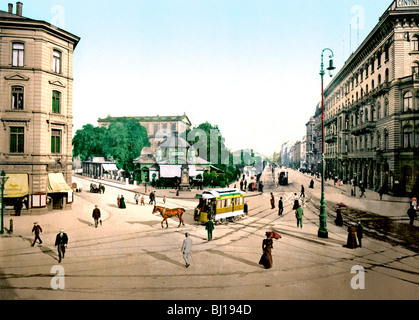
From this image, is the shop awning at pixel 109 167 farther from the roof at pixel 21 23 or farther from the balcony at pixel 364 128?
the balcony at pixel 364 128

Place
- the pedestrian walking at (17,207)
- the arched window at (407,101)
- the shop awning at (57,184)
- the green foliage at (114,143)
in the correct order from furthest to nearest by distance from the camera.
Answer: the green foliage at (114,143), the arched window at (407,101), the shop awning at (57,184), the pedestrian walking at (17,207)

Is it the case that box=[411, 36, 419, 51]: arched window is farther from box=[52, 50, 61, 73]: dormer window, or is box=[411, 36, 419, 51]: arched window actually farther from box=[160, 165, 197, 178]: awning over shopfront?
box=[52, 50, 61, 73]: dormer window

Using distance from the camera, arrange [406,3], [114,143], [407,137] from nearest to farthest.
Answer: [406,3] < [407,137] < [114,143]

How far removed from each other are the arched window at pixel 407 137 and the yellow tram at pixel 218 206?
2486cm

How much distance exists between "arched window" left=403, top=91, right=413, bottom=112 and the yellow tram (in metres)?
26.6

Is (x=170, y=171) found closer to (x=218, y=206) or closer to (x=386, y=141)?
(x=218, y=206)

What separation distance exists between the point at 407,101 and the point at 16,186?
42320mm

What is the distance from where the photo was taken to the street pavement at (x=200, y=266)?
10055 mm

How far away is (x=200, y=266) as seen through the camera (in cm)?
→ 1268

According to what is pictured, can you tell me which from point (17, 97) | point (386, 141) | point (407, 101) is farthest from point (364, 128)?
point (17, 97)

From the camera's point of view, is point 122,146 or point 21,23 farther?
point 122,146

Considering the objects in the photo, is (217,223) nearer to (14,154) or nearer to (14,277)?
(14,277)

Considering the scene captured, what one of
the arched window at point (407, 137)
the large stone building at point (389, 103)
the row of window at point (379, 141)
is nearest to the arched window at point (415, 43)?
the large stone building at point (389, 103)

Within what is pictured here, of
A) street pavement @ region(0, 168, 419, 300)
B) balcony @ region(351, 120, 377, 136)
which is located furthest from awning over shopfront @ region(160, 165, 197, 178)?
street pavement @ region(0, 168, 419, 300)
